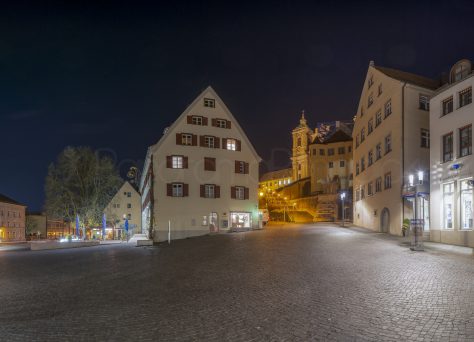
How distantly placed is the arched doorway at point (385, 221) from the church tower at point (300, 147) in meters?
83.6

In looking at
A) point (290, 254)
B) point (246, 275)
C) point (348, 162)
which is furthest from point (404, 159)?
point (348, 162)

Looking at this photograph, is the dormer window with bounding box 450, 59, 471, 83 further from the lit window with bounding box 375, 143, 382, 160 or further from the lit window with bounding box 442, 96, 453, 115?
the lit window with bounding box 375, 143, 382, 160

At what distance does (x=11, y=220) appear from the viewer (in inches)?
3846

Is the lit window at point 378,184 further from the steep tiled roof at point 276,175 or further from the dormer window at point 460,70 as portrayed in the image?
the steep tiled roof at point 276,175

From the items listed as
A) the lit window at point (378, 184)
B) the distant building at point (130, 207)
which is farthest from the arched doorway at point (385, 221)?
the distant building at point (130, 207)

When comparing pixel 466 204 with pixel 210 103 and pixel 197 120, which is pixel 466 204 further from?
pixel 210 103

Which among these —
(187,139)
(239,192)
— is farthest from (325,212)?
(187,139)

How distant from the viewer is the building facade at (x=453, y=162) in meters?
23.9

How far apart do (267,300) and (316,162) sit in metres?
75.6

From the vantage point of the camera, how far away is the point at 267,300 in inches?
393

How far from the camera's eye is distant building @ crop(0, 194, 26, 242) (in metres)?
91.6

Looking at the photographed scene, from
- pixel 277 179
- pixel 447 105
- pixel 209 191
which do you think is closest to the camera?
pixel 447 105

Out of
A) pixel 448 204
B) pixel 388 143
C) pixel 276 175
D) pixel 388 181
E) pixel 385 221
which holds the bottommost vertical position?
pixel 385 221

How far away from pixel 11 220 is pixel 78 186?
5646cm
